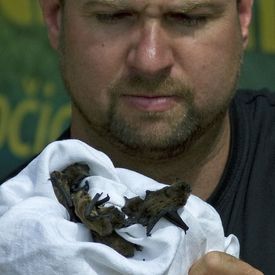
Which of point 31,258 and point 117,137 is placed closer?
point 31,258

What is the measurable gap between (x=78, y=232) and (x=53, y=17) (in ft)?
3.35

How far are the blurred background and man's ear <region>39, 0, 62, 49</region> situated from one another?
3.40 feet

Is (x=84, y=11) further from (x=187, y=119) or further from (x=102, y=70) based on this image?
(x=187, y=119)

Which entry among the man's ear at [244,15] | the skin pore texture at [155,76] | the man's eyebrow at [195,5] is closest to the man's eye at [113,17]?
the skin pore texture at [155,76]

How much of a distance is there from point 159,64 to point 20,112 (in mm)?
1619

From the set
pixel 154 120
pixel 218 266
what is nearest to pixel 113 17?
pixel 154 120

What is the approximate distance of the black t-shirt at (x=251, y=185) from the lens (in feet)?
8.83

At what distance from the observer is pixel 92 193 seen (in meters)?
2.24

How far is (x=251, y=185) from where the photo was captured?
2.84 m

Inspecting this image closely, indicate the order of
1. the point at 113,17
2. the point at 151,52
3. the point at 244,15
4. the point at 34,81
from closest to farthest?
the point at 151,52
the point at 113,17
the point at 244,15
the point at 34,81

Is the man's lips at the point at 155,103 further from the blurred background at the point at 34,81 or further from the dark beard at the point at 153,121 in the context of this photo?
the blurred background at the point at 34,81

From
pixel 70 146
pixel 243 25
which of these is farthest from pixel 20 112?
pixel 70 146

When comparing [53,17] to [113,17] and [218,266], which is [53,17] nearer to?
[113,17]

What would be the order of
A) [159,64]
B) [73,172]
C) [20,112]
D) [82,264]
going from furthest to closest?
[20,112] → [159,64] → [73,172] → [82,264]
